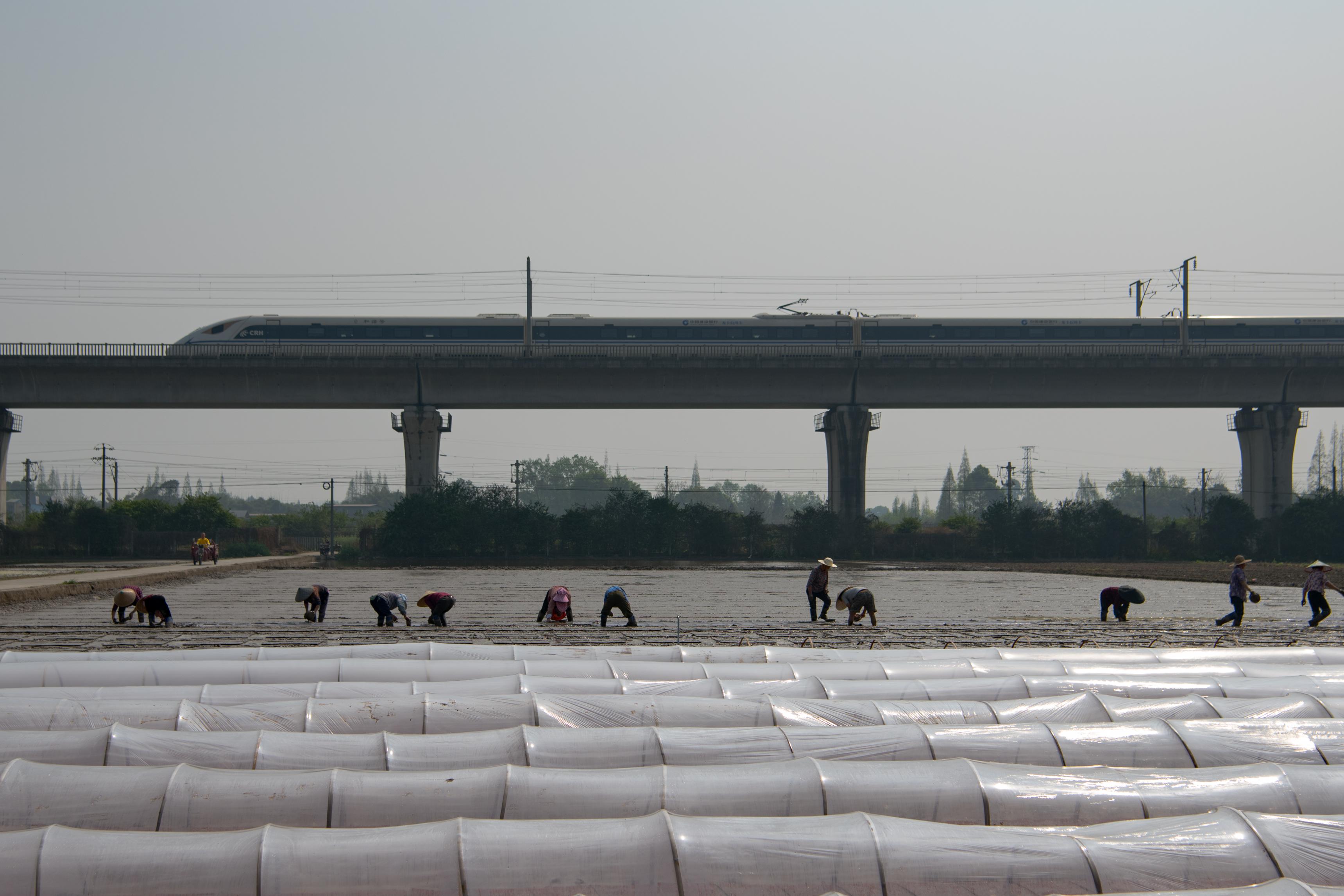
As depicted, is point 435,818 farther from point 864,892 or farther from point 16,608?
point 16,608

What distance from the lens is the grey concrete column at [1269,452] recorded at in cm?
5162

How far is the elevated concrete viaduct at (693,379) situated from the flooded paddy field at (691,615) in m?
11.9

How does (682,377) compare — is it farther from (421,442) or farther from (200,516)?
(200,516)

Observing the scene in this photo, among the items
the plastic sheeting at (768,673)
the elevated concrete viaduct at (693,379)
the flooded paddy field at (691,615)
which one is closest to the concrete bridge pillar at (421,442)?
the elevated concrete viaduct at (693,379)

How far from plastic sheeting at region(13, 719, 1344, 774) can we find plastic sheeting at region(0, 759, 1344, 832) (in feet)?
1.96

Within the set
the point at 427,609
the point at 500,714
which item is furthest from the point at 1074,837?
the point at 427,609

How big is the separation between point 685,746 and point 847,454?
4485cm

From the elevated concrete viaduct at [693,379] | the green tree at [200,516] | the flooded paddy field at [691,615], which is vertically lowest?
the flooded paddy field at [691,615]

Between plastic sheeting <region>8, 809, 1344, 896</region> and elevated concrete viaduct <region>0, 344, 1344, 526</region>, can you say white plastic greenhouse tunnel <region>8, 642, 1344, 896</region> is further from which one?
elevated concrete viaduct <region>0, 344, 1344, 526</region>

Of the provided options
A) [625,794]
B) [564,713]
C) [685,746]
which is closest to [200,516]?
[564,713]

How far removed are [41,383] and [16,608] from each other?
26.9m

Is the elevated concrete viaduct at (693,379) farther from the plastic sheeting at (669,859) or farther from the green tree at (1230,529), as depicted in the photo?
the plastic sheeting at (669,859)

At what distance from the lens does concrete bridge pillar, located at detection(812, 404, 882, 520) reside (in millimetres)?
51906

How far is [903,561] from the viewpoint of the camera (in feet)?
169
